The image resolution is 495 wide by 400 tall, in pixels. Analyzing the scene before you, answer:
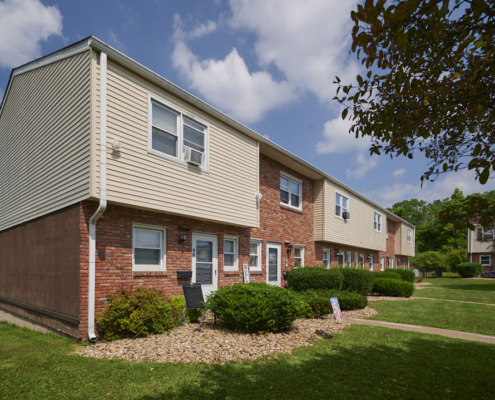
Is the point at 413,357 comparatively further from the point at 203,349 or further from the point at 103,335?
the point at 103,335

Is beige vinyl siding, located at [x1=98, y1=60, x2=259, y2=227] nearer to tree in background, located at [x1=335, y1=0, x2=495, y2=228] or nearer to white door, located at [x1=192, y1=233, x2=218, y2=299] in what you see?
white door, located at [x1=192, y1=233, x2=218, y2=299]

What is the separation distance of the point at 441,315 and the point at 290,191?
762 centimetres

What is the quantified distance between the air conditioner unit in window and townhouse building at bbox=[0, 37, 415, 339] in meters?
0.04

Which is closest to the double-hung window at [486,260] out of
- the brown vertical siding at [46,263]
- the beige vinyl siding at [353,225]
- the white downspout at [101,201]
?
the beige vinyl siding at [353,225]

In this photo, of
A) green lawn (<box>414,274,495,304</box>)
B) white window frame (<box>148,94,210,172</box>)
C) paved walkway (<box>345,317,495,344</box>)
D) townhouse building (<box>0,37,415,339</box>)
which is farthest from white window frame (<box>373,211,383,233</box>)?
white window frame (<box>148,94,210,172</box>)

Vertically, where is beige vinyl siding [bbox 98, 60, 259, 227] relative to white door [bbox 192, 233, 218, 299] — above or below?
above

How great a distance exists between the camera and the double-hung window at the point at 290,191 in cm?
1574

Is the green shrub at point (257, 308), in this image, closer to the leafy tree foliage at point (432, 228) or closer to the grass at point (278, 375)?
the grass at point (278, 375)

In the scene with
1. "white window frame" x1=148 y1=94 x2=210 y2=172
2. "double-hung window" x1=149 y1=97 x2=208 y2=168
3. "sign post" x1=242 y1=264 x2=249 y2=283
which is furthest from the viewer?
"sign post" x1=242 y1=264 x2=249 y2=283

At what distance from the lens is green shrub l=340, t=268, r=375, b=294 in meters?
15.8

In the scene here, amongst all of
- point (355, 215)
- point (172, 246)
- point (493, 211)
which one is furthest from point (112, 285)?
point (355, 215)

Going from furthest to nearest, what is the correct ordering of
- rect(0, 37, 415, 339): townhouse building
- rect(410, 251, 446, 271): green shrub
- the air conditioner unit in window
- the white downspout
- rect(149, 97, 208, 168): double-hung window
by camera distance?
rect(410, 251, 446, 271): green shrub → the air conditioner unit in window → rect(149, 97, 208, 168): double-hung window → rect(0, 37, 415, 339): townhouse building → the white downspout

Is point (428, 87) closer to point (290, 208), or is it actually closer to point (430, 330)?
point (430, 330)

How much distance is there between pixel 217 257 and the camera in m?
11.5
